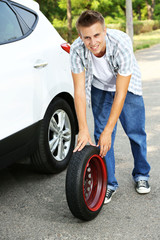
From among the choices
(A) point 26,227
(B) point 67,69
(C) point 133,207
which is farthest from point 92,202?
(B) point 67,69

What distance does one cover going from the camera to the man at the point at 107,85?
281 centimetres

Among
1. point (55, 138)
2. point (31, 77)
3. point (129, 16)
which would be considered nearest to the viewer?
point (31, 77)

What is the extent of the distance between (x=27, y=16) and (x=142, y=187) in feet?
6.22

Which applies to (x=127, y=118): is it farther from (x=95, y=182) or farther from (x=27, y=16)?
(x=27, y=16)

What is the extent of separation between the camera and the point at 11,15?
11.4ft

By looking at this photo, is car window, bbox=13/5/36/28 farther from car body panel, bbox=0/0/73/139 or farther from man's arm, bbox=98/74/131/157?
man's arm, bbox=98/74/131/157

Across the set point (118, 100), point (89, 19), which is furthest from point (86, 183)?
point (89, 19)

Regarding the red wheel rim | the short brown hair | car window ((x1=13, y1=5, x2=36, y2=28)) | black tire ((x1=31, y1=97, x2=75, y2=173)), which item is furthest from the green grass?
the short brown hair

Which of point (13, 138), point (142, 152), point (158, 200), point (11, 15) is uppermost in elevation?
point (11, 15)

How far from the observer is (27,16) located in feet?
12.1

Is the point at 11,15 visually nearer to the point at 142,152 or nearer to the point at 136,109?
the point at 136,109

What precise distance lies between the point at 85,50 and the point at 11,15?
0.90 meters

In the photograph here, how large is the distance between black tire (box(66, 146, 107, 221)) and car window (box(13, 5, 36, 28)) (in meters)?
1.41

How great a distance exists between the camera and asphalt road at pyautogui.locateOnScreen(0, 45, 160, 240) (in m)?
2.87
